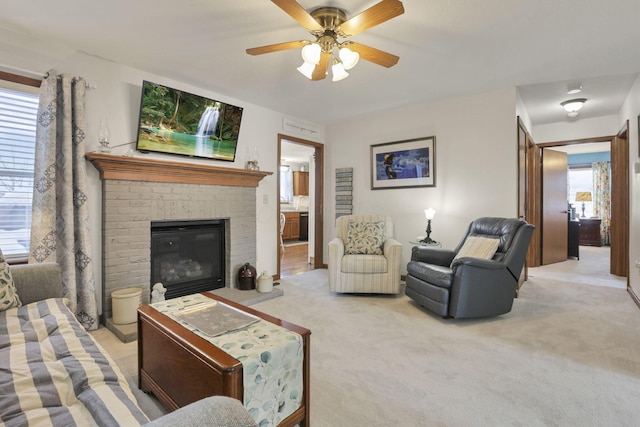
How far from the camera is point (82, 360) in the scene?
1.28 meters

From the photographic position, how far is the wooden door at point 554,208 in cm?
538

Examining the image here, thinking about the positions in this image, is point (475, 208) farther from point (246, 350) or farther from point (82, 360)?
point (82, 360)

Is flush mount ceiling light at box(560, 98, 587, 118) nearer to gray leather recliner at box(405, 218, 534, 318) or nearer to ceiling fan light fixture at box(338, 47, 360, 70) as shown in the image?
gray leather recliner at box(405, 218, 534, 318)

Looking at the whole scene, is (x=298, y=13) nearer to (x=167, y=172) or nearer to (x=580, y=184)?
(x=167, y=172)

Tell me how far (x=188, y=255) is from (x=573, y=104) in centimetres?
512

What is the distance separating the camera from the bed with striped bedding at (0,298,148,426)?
3.11 feet

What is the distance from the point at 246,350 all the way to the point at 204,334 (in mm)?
273

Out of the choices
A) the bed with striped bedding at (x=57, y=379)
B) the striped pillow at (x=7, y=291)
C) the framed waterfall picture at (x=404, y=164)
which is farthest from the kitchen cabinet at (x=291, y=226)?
the bed with striped bedding at (x=57, y=379)

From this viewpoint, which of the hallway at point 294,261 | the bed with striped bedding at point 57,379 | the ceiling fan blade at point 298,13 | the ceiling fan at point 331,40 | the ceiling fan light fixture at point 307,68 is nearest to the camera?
the bed with striped bedding at point 57,379

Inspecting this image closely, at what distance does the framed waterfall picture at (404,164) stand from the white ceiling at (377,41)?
74 centimetres

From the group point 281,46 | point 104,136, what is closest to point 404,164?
point 281,46

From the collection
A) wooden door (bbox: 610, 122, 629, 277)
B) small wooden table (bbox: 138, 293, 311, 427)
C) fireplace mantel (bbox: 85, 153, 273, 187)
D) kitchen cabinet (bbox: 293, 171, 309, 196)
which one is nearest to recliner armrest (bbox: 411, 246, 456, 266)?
fireplace mantel (bbox: 85, 153, 273, 187)

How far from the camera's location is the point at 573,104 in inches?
160

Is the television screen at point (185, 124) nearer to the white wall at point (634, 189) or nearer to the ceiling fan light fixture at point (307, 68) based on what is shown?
the ceiling fan light fixture at point (307, 68)
